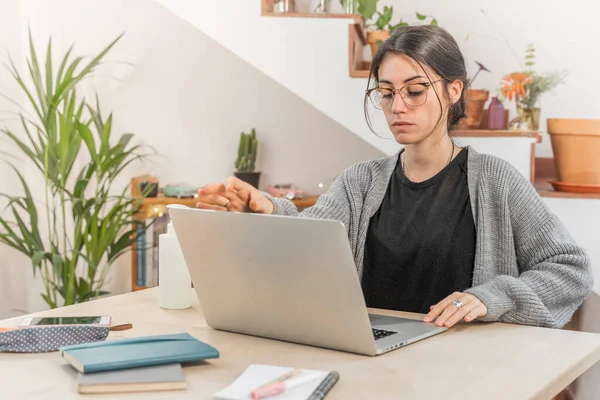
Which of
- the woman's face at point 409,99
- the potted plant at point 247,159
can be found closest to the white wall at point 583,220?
the woman's face at point 409,99

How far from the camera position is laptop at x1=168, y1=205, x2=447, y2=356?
1.27 meters

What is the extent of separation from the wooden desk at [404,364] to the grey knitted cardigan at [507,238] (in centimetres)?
9

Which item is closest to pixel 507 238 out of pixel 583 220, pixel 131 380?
pixel 131 380

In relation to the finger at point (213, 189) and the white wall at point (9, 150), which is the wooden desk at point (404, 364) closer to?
the finger at point (213, 189)

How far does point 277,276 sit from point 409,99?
70cm

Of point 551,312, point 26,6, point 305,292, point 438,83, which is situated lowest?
point 551,312

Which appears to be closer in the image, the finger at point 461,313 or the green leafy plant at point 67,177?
the finger at point 461,313

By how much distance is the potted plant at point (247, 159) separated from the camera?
3.96 m

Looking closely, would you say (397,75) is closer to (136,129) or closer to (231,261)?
(231,261)

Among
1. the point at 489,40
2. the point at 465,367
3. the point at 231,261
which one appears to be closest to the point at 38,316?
the point at 231,261

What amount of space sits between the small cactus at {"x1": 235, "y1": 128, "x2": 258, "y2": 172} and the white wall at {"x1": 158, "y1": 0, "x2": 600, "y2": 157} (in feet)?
2.40

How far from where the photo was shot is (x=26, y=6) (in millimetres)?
4020

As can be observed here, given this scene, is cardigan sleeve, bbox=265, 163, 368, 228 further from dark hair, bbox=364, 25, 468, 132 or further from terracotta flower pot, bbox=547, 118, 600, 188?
terracotta flower pot, bbox=547, 118, 600, 188

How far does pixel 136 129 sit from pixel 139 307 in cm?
261
